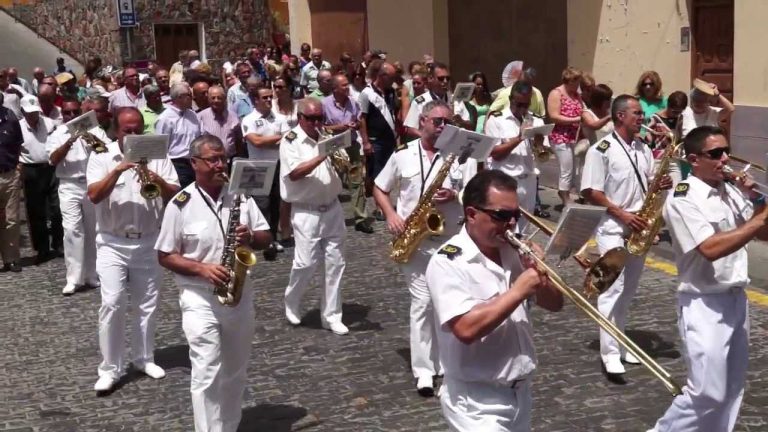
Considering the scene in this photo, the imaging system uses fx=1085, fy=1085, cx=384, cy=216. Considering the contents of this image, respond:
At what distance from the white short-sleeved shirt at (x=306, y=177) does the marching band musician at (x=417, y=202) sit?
136 centimetres

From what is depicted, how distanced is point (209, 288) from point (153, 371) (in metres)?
2.05

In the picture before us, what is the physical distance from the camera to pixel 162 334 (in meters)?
9.47

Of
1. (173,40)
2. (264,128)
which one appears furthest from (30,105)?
(173,40)

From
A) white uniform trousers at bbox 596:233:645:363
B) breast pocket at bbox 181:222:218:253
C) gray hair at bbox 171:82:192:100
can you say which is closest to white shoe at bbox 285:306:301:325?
white uniform trousers at bbox 596:233:645:363

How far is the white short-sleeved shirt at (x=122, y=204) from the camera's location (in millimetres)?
8031

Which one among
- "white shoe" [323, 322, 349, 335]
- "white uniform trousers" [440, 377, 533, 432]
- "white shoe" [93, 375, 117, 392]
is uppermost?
"white uniform trousers" [440, 377, 533, 432]

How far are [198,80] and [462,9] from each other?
27.9ft

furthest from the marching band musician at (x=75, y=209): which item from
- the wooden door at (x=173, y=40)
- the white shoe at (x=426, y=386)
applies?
the wooden door at (x=173, y=40)

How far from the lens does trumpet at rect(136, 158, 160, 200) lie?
7957 mm

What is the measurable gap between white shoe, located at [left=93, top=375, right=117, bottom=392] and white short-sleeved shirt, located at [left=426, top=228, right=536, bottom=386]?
394 cm

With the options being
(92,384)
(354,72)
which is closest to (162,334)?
(92,384)

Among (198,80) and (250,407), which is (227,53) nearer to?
(198,80)

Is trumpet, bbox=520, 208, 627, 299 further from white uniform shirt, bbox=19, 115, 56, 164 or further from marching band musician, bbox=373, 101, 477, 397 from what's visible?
white uniform shirt, bbox=19, 115, 56, 164

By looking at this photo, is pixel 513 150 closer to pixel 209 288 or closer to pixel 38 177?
pixel 209 288
